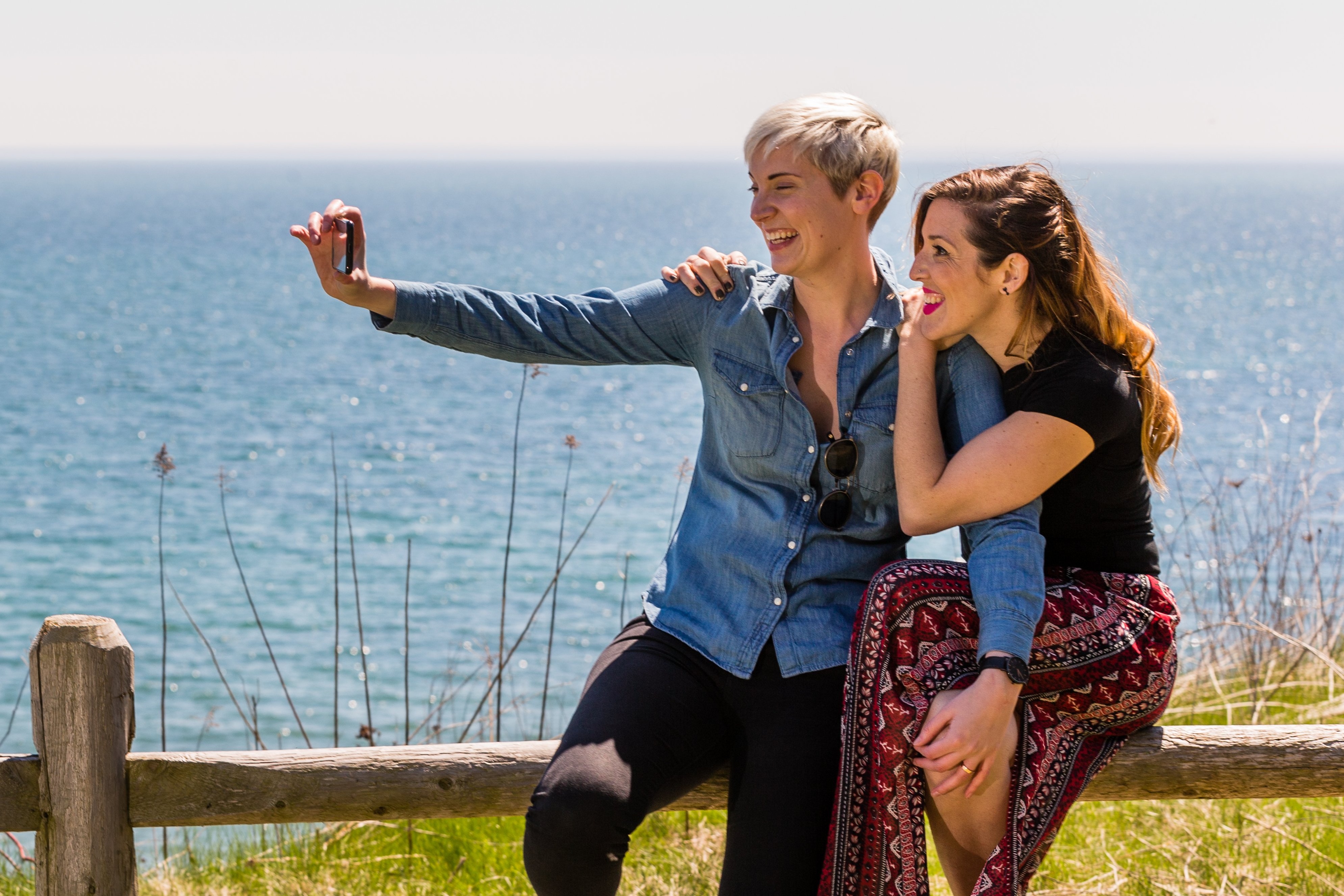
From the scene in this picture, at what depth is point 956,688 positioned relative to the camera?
6.64 ft

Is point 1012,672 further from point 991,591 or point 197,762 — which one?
point 197,762

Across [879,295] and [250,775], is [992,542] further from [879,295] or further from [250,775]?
[250,775]

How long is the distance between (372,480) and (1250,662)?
1029 centimetres

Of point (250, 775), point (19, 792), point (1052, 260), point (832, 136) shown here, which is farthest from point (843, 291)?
point (19, 792)

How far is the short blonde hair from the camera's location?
7.81 feet

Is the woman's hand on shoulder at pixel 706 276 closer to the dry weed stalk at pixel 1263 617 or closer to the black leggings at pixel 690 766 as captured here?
the black leggings at pixel 690 766

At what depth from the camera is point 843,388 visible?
2393 millimetres

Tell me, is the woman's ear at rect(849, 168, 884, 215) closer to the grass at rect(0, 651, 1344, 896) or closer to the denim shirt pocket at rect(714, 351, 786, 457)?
the denim shirt pocket at rect(714, 351, 786, 457)

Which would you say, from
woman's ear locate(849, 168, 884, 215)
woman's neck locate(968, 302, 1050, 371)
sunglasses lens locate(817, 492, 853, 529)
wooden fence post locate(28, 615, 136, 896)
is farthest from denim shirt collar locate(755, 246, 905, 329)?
Result: wooden fence post locate(28, 615, 136, 896)

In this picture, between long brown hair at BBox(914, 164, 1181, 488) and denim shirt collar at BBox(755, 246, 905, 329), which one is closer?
long brown hair at BBox(914, 164, 1181, 488)

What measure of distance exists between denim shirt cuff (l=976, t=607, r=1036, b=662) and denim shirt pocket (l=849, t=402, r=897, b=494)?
41cm

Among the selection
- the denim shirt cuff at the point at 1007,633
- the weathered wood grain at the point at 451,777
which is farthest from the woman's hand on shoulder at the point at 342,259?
the denim shirt cuff at the point at 1007,633

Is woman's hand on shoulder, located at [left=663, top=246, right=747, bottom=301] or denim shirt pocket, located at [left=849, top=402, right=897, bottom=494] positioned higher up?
woman's hand on shoulder, located at [left=663, top=246, right=747, bottom=301]

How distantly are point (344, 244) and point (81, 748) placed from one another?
99cm
